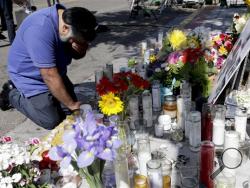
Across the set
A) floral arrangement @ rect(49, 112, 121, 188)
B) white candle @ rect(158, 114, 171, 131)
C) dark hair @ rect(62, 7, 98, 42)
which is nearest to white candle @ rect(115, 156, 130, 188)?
floral arrangement @ rect(49, 112, 121, 188)

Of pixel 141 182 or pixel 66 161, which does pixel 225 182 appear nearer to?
pixel 141 182

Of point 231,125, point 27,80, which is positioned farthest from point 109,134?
point 27,80

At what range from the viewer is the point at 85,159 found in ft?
4.29

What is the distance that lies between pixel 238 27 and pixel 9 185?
8.32 feet

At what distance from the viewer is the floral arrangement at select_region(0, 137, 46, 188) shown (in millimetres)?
1597

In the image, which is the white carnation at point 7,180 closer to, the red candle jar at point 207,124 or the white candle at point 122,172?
the white candle at point 122,172

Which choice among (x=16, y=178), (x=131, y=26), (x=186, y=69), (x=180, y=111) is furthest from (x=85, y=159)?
(x=131, y=26)

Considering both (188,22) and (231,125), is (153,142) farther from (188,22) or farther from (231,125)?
(188,22)

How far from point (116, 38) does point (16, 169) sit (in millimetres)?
6508

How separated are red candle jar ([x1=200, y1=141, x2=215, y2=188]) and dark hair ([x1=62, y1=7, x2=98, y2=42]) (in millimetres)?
1114

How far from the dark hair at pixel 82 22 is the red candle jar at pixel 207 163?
3.65 ft

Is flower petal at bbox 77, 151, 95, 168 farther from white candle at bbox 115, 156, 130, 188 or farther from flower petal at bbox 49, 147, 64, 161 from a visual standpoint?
white candle at bbox 115, 156, 130, 188

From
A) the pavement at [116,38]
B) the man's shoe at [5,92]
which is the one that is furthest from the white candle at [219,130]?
the pavement at [116,38]

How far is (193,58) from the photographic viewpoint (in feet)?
8.76
